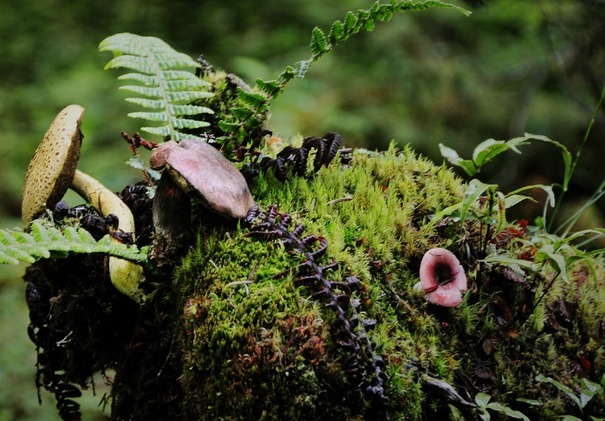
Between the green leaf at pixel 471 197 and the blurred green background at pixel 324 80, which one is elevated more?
the blurred green background at pixel 324 80

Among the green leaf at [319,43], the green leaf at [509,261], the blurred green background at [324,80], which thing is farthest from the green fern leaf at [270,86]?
the blurred green background at [324,80]

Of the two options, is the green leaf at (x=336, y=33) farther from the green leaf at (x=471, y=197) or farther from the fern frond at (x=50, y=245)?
the fern frond at (x=50, y=245)

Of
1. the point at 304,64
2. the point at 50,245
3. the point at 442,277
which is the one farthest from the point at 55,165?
the point at 442,277

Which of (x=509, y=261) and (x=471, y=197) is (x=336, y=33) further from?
(x=509, y=261)

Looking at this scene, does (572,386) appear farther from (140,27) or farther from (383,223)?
(140,27)

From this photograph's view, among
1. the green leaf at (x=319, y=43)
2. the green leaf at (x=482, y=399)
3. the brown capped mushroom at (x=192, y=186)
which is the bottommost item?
the green leaf at (x=482, y=399)
